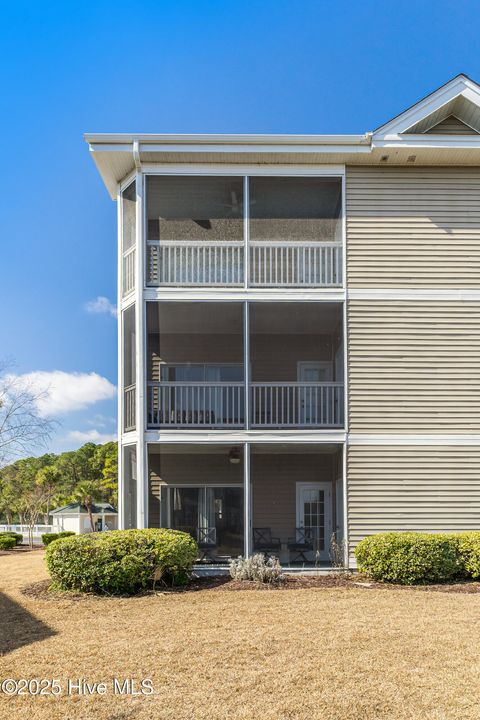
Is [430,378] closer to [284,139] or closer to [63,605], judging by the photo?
[284,139]

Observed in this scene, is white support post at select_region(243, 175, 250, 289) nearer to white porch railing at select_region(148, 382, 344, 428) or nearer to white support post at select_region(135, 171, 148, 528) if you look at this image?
white support post at select_region(135, 171, 148, 528)

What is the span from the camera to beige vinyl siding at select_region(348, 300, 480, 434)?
544 inches

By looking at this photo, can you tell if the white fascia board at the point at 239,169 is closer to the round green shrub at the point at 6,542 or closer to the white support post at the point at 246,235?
the white support post at the point at 246,235

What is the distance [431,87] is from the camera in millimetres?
13820

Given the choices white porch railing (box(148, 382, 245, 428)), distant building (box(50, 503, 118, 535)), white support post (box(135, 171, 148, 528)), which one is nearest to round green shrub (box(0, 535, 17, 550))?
distant building (box(50, 503, 118, 535))

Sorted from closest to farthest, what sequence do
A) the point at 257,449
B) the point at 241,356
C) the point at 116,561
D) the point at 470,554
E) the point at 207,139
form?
the point at 116,561, the point at 470,554, the point at 207,139, the point at 257,449, the point at 241,356

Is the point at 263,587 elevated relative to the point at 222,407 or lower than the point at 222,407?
lower

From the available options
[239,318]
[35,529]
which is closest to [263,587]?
[239,318]

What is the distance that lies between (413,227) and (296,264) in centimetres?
247

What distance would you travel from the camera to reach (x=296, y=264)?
14688mm

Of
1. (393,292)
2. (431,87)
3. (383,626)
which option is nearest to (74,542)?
(383,626)

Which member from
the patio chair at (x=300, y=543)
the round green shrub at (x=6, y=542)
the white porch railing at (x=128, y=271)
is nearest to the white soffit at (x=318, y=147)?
the white porch railing at (x=128, y=271)

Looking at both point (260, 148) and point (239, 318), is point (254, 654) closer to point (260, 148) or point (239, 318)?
point (239, 318)

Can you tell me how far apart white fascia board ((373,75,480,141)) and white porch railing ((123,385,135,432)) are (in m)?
6.90
